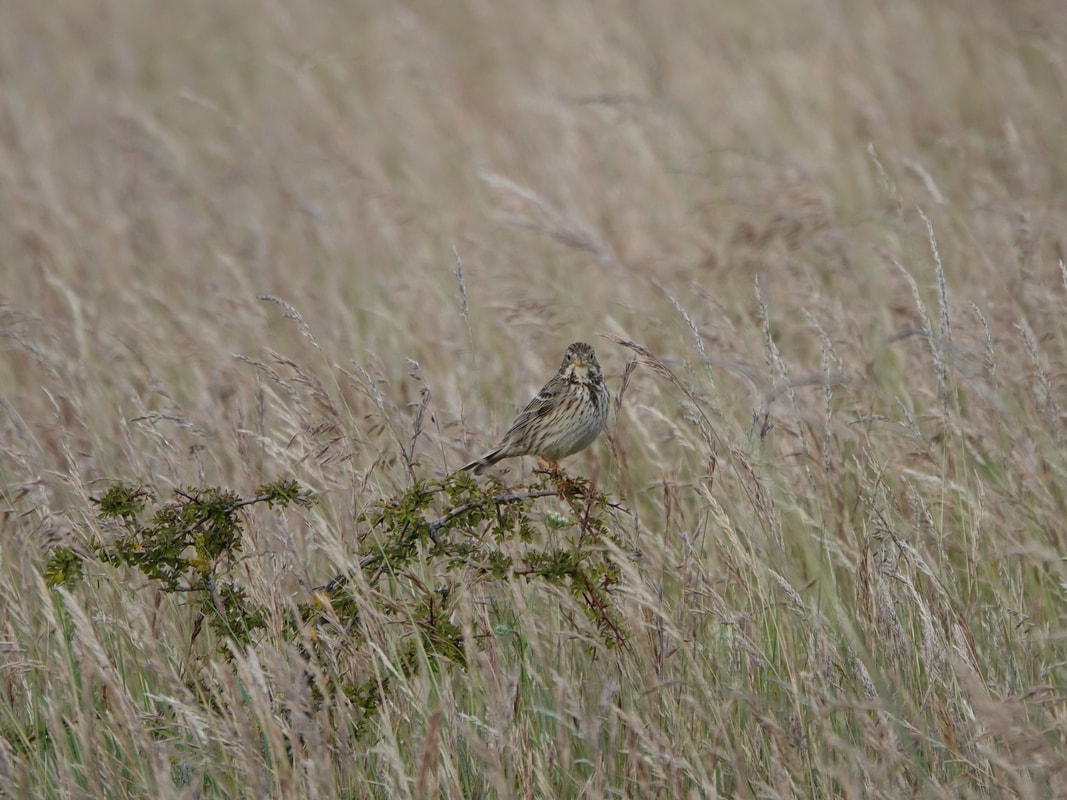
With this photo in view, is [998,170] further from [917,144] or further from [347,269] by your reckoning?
[347,269]

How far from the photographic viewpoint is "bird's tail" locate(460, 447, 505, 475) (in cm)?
371

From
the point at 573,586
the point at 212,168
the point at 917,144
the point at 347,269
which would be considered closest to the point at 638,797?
the point at 573,586

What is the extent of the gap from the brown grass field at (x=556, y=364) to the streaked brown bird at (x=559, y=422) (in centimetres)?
19

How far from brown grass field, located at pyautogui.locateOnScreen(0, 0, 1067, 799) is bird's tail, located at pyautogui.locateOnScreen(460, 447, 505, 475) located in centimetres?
6

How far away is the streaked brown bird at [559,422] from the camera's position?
157 inches

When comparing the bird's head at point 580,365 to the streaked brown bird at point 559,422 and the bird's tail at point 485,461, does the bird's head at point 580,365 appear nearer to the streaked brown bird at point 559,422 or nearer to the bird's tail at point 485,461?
the streaked brown bird at point 559,422

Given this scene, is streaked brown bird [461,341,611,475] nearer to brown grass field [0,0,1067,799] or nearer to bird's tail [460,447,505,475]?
bird's tail [460,447,505,475]

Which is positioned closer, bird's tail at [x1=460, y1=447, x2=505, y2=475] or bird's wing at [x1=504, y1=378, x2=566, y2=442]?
bird's tail at [x1=460, y1=447, x2=505, y2=475]

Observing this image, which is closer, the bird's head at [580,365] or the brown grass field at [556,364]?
the brown grass field at [556,364]

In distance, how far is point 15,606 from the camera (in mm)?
3141

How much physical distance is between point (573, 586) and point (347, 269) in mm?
4254

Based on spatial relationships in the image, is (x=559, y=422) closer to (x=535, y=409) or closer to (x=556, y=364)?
(x=535, y=409)

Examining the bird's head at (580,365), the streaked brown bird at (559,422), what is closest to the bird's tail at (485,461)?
the streaked brown bird at (559,422)

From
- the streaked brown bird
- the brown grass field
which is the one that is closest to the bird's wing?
the streaked brown bird
